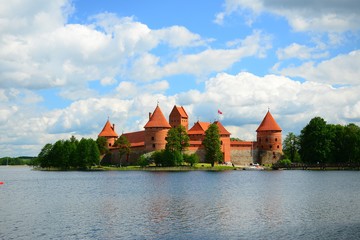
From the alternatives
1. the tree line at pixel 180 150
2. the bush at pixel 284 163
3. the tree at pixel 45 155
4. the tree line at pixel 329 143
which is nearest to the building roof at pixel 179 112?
the tree line at pixel 180 150

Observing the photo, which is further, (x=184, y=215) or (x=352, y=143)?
(x=352, y=143)

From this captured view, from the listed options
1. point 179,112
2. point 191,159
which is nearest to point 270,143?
point 179,112

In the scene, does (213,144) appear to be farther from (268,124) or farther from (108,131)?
(108,131)

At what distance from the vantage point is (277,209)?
26.2 metres

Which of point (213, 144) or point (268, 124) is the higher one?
point (268, 124)

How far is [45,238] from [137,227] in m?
4.05

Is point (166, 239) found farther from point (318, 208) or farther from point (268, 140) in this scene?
point (268, 140)

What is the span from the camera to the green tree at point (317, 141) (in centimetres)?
7594

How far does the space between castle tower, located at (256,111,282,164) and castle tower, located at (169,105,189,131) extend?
16282mm

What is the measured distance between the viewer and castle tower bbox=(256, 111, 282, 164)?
90444mm

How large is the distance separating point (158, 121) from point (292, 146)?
1142 inches

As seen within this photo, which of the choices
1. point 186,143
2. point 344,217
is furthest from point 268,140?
point 344,217

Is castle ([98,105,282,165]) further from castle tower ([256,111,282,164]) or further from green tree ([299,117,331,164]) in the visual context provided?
green tree ([299,117,331,164])

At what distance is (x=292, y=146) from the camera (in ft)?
316
